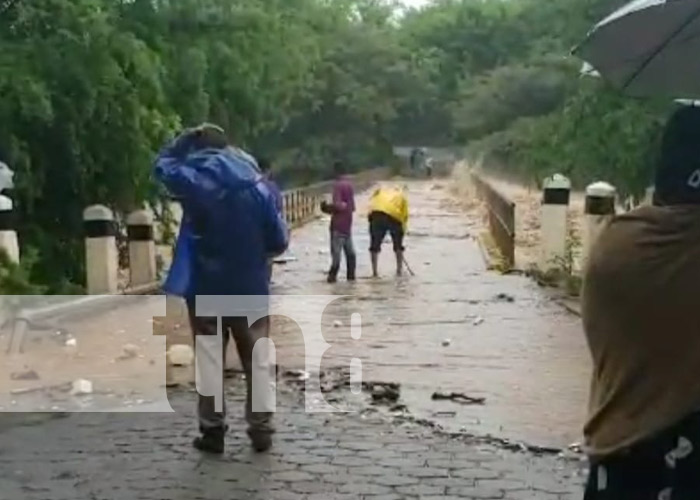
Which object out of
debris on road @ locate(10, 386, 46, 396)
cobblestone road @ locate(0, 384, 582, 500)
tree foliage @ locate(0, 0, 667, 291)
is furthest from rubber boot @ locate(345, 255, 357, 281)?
cobblestone road @ locate(0, 384, 582, 500)

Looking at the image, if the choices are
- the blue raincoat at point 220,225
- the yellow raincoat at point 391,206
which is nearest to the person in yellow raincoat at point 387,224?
the yellow raincoat at point 391,206

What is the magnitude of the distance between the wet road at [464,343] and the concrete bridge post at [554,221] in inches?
20.0

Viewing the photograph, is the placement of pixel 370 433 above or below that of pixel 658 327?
below

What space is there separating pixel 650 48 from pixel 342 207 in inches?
547

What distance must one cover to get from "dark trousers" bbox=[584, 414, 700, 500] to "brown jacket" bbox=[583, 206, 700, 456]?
0.10ft

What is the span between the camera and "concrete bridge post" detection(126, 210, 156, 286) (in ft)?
53.5

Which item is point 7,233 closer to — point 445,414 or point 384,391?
point 384,391

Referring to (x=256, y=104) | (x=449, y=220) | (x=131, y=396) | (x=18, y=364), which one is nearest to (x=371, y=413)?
(x=131, y=396)

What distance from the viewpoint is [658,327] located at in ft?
11.4

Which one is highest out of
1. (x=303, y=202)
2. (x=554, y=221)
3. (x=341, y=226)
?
(x=554, y=221)

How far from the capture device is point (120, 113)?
15625mm

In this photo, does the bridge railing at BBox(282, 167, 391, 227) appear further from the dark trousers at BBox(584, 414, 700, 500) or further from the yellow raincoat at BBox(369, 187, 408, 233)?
Answer: the dark trousers at BBox(584, 414, 700, 500)

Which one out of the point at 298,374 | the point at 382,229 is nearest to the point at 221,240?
the point at 298,374

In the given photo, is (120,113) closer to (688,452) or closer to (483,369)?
(483,369)
